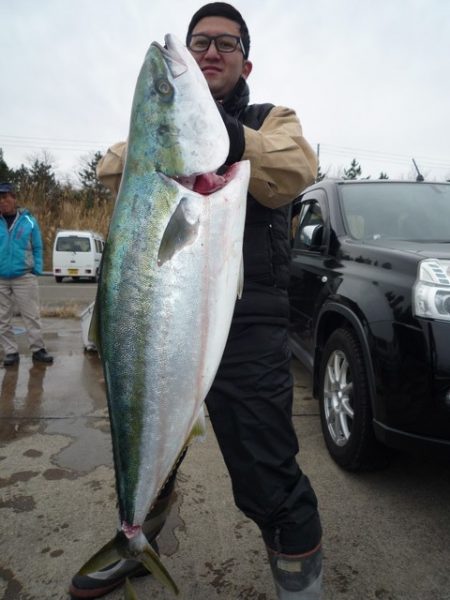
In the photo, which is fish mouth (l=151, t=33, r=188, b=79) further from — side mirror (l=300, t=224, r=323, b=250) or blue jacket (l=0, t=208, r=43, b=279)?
blue jacket (l=0, t=208, r=43, b=279)

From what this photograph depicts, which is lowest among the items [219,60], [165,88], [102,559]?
[102,559]

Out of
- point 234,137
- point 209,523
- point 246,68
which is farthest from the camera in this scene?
point 209,523

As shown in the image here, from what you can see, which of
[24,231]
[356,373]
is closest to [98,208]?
[24,231]

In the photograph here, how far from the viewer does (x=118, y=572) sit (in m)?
1.97

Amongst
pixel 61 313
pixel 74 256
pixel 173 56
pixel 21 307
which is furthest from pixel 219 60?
pixel 74 256

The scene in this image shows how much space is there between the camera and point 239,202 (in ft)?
4.59

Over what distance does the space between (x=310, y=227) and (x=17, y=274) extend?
3467 millimetres

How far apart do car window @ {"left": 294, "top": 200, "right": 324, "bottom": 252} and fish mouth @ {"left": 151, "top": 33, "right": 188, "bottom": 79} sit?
7.62 ft

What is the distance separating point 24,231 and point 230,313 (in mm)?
4672

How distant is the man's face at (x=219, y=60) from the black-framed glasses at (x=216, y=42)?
1 centimetres

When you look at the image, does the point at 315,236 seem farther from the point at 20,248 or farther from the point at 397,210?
the point at 20,248

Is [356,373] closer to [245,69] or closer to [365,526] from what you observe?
[365,526]

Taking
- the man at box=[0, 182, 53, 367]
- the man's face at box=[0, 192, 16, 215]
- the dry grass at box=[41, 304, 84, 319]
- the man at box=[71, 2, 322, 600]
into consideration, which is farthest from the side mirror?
the dry grass at box=[41, 304, 84, 319]

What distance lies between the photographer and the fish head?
4.46ft
